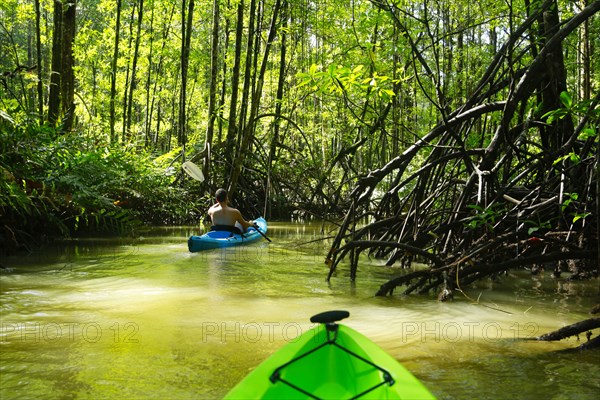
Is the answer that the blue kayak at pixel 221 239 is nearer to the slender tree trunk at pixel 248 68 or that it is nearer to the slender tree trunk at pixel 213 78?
the slender tree trunk at pixel 248 68

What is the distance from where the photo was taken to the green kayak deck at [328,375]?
1840mm

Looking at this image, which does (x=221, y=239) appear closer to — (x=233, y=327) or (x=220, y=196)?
(x=220, y=196)

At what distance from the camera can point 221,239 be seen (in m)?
9.20

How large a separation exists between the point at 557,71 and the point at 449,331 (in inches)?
114

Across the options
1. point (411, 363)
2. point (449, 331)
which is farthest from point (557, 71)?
point (411, 363)

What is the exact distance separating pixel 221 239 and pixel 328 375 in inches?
292

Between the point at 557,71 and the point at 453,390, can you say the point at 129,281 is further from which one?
the point at 557,71

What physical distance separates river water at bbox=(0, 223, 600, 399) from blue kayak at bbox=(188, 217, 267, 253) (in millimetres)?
1397

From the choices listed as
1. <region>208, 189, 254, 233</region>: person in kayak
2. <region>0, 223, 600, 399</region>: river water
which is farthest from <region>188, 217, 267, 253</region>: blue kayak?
<region>0, 223, 600, 399</region>: river water

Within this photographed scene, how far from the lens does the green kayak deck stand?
1.84 m

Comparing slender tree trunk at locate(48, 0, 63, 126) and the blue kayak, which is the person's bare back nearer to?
the blue kayak

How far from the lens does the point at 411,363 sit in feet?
10.4

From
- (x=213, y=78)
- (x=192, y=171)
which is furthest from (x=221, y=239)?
(x=213, y=78)

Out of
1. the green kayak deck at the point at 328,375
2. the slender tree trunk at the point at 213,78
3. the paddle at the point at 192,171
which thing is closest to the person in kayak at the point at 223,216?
the paddle at the point at 192,171
